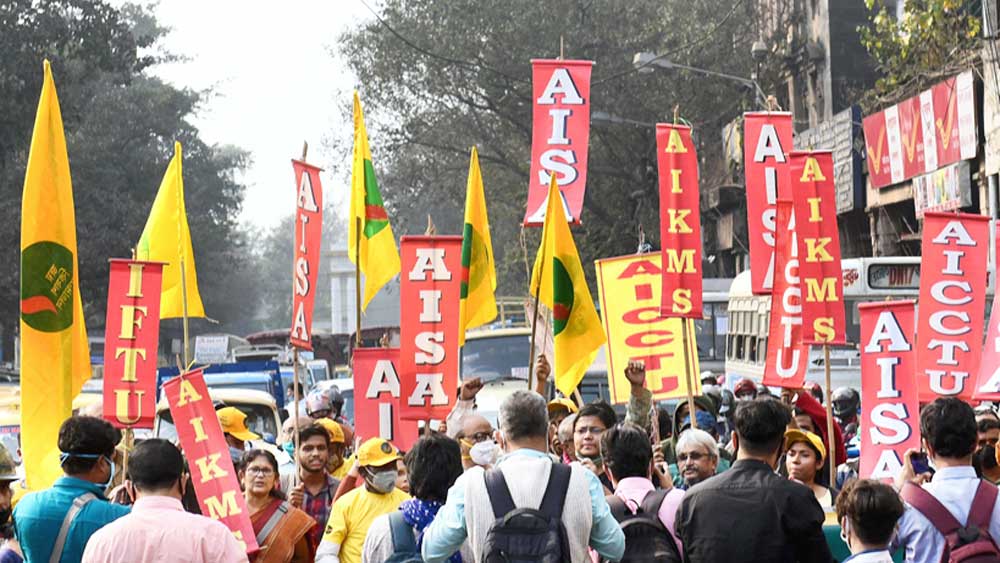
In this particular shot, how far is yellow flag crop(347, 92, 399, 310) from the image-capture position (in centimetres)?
1120

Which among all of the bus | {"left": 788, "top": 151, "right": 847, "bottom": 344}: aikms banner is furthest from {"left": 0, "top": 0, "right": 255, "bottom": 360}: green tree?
{"left": 788, "top": 151, "right": 847, "bottom": 344}: aikms banner

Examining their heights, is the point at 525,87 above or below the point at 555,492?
above

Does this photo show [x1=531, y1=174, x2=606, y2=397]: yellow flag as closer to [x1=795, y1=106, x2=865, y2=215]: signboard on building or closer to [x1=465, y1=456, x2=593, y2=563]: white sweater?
[x1=465, y1=456, x2=593, y2=563]: white sweater

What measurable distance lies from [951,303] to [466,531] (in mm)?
4696

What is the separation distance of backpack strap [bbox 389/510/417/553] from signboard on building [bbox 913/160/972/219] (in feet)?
66.9

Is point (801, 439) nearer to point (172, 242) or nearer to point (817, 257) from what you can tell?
point (817, 257)

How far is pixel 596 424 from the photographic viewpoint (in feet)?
24.7

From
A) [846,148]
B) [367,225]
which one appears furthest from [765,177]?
[846,148]

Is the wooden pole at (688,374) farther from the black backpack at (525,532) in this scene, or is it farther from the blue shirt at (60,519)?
the blue shirt at (60,519)

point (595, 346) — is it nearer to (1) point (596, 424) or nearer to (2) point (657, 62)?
(1) point (596, 424)

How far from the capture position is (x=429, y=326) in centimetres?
979

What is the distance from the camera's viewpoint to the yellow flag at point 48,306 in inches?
316

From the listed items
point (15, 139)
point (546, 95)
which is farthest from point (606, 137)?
point (546, 95)

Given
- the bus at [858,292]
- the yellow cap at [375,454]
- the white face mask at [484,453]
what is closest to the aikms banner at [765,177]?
the white face mask at [484,453]
